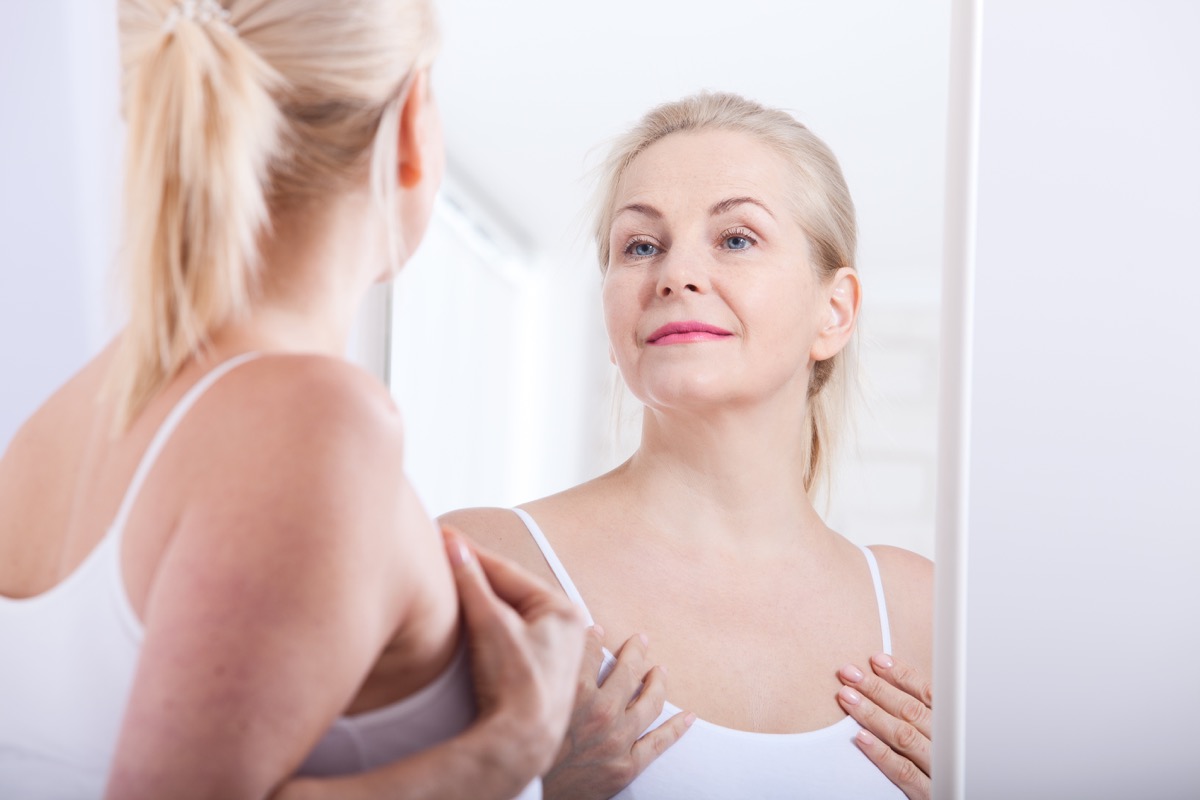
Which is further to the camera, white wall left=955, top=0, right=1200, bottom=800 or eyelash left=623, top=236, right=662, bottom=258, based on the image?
white wall left=955, top=0, right=1200, bottom=800

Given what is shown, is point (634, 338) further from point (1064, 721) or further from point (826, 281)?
point (1064, 721)

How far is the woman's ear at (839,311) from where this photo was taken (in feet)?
2.73

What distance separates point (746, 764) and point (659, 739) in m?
0.07

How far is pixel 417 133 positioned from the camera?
0.54m

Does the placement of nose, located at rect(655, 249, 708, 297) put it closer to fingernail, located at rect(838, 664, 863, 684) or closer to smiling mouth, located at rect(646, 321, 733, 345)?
smiling mouth, located at rect(646, 321, 733, 345)

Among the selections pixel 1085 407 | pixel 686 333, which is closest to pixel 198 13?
pixel 686 333

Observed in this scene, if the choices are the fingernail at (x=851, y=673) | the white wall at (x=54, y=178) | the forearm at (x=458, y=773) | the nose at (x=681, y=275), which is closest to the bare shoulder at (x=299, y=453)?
the forearm at (x=458, y=773)

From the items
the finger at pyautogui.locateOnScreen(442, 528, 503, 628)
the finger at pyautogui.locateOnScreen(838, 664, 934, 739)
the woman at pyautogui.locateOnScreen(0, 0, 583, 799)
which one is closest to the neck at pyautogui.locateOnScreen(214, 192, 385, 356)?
the woman at pyautogui.locateOnScreen(0, 0, 583, 799)

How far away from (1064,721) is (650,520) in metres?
0.41

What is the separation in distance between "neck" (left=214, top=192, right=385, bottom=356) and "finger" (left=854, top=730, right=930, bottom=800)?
0.50m

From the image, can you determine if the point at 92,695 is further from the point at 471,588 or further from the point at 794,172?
the point at 794,172

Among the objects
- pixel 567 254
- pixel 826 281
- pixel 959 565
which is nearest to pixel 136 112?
pixel 567 254

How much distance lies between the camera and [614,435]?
84 centimetres

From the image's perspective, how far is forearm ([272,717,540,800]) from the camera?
0.47m
